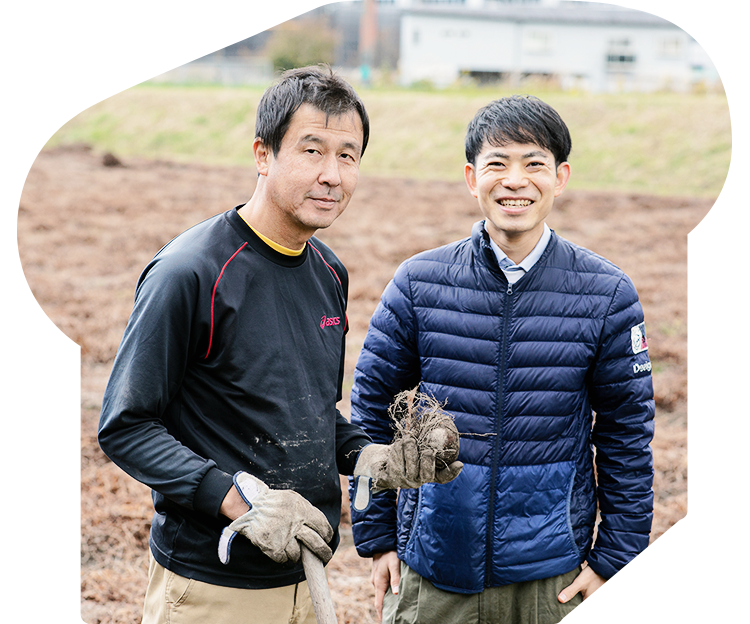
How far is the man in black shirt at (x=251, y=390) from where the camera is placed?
5.27 ft

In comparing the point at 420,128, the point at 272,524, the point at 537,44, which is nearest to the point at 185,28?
the point at 537,44

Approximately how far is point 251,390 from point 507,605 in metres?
0.99

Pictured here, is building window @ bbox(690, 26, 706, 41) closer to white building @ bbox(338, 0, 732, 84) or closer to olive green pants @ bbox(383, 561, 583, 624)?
white building @ bbox(338, 0, 732, 84)

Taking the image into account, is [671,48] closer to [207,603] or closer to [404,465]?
[404,465]

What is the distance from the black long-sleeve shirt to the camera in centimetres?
160

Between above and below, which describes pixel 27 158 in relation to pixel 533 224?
above

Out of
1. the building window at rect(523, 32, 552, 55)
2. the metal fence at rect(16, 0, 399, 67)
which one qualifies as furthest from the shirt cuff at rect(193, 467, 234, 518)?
the building window at rect(523, 32, 552, 55)

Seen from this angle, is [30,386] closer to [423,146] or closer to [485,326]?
[485,326]

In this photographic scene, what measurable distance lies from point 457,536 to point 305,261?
0.89m

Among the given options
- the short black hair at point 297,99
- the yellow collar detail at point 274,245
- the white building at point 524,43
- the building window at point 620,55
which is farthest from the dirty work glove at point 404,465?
the building window at point 620,55

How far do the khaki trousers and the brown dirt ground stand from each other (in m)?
1.41

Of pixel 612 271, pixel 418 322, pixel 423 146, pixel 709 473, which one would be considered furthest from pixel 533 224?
pixel 423 146

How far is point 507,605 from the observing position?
205 cm

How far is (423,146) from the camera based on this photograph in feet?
70.2
